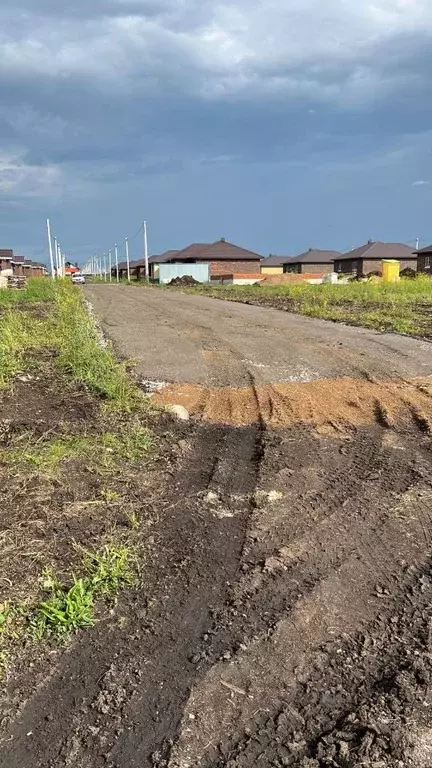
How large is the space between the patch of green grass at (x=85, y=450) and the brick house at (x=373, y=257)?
65111 millimetres

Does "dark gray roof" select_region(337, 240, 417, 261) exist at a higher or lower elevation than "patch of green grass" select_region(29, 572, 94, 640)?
higher

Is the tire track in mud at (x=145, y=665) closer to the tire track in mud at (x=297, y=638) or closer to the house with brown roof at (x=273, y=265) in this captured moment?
the tire track in mud at (x=297, y=638)

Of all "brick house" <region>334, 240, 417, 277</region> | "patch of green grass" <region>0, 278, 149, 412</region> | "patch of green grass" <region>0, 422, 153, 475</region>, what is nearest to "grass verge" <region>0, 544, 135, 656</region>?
"patch of green grass" <region>0, 422, 153, 475</region>

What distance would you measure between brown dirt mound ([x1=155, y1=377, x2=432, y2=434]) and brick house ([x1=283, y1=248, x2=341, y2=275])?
247ft

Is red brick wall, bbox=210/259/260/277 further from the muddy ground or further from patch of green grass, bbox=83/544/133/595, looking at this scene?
patch of green grass, bbox=83/544/133/595

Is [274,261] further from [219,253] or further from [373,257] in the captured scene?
[373,257]

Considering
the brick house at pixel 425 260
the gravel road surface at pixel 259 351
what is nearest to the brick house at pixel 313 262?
the brick house at pixel 425 260

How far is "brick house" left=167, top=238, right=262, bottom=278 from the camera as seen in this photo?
7331 centimetres

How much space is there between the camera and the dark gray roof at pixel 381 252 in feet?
227

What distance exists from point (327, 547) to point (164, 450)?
189cm

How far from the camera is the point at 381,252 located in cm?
7012

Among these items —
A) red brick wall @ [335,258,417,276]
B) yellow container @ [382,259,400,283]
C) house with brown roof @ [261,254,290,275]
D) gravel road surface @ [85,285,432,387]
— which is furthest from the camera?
house with brown roof @ [261,254,290,275]

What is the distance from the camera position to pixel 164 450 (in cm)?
468

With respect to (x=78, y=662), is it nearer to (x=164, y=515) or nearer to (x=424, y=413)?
(x=164, y=515)
